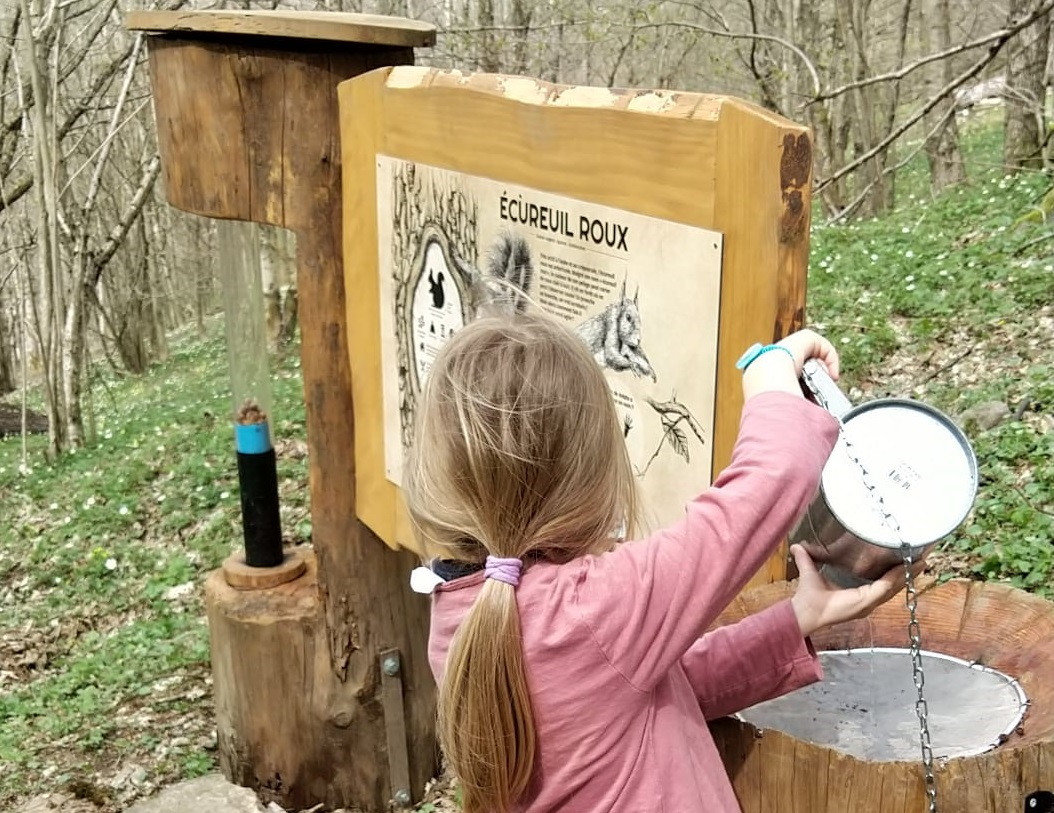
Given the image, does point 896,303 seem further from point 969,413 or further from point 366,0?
point 366,0

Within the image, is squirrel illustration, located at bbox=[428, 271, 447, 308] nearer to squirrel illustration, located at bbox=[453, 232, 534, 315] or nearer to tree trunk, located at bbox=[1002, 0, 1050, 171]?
squirrel illustration, located at bbox=[453, 232, 534, 315]

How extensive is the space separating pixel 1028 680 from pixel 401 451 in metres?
1.74

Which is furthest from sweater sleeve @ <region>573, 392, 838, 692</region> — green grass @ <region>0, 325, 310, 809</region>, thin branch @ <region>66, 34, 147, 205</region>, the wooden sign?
thin branch @ <region>66, 34, 147, 205</region>

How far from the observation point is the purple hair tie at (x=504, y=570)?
146 centimetres

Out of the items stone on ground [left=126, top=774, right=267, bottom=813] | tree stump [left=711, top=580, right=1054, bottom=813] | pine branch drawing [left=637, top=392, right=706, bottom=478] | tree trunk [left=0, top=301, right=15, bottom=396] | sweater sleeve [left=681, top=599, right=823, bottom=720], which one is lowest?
tree trunk [left=0, top=301, right=15, bottom=396]

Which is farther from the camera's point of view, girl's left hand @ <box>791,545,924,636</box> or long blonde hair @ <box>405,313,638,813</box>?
girl's left hand @ <box>791,545,924,636</box>

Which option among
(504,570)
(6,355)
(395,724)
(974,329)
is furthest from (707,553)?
(6,355)

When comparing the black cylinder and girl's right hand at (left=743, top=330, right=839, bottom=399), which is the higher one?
girl's right hand at (left=743, top=330, right=839, bottom=399)

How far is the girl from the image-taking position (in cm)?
143

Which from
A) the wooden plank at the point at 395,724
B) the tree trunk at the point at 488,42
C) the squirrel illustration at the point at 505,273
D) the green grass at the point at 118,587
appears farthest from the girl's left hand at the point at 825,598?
the tree trunk at the point at 488,42

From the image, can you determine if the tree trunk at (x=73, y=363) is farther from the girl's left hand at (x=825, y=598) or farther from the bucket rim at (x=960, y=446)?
the bucket rim at (x=960, y=446)

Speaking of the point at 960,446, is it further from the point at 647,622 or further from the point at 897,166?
the point at 897,166

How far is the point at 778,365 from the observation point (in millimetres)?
1551

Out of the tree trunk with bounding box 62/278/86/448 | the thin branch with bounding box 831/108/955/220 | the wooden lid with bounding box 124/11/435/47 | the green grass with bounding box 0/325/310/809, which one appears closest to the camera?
the wooden lid with bounding box 124/11/435/47
